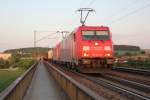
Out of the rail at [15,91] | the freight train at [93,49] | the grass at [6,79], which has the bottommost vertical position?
the grass at [6,79]

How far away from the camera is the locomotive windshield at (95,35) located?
31875 millimetres

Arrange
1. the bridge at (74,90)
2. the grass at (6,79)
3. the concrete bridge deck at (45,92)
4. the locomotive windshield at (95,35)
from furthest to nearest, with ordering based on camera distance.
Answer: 1. the locomotive windshield at (95,35)
2. the grass at (6,79)
3. the concrete bridge deck at (45,92)
4. the bridge at (74,90)

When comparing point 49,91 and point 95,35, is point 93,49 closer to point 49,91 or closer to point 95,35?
point 95,35

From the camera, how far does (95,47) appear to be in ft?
103

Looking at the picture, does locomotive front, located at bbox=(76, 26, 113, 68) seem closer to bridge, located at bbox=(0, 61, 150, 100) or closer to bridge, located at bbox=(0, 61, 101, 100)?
bridge, located at bbox=(0, 61, 150, 100)

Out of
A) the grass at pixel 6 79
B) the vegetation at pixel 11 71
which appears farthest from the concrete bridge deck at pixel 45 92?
the vegetation at pixel 11 71

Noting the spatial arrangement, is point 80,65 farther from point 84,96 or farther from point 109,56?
point 84,96

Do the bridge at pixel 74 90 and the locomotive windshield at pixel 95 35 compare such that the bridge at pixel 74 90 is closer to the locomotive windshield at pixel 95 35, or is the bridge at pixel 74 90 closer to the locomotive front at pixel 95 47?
the locomotive front at pixel 95 47

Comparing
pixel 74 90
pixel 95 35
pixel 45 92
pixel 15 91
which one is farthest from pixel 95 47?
pixel 15 91

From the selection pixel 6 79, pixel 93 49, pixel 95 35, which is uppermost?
pixel 95 35

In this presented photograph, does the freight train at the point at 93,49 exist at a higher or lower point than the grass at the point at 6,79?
higher

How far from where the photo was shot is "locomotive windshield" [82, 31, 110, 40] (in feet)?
105

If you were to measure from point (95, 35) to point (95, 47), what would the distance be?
1.17 m

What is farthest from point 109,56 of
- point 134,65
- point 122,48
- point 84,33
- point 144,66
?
point 122,48
